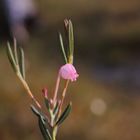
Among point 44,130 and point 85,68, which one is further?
point 85,68

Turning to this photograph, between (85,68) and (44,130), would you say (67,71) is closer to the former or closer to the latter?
(44,130)

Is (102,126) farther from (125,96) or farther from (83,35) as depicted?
(83,35)

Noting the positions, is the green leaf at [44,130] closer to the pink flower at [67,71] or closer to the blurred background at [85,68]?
the pink flower at [67,71]

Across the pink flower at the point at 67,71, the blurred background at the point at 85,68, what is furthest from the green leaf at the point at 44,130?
the blurred background at the point at 85,68

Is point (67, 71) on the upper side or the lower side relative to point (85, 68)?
upper

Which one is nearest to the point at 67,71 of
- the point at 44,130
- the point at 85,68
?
the point at 44,130

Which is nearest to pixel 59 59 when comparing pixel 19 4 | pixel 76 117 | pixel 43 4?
pixel 19 4

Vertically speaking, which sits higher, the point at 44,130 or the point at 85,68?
the point at 44,130

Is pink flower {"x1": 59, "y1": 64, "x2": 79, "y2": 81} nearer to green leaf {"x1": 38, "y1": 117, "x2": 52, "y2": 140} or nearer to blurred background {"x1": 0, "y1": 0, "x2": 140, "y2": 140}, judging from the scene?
green leaf {"x1": 38, "y1": 117, "x2": 52, "y2": 140}
